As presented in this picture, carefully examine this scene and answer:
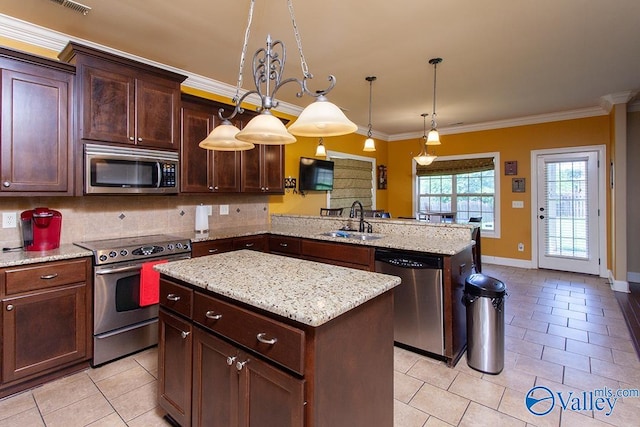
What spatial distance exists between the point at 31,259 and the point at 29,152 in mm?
799

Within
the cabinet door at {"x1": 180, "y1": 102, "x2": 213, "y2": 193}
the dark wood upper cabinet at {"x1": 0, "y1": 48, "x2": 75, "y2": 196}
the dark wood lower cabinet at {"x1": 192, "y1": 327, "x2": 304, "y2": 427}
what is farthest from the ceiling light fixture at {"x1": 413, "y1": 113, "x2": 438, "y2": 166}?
the dark wood upper cabinet at {"x1": 0, "y1": 48, "x2": 75, "y2": 196}

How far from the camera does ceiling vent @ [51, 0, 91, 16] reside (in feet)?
7.55

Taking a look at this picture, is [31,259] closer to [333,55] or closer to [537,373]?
[333,55]

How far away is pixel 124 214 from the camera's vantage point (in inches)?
125

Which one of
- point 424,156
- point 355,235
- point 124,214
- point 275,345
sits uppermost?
point 424,156

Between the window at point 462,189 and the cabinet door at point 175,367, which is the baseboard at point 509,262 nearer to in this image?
the window at point 462,189

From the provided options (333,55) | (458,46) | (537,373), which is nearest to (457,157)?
(458,46)

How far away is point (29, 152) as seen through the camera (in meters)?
2.34

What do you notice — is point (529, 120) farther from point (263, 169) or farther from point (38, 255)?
point (38, 255)

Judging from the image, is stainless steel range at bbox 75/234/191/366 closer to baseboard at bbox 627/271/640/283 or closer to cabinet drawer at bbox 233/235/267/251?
cabinet drawer at bbox 233/235/267/251

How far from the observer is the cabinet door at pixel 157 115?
9.36 ft

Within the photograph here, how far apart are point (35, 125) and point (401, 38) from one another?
9.86ft

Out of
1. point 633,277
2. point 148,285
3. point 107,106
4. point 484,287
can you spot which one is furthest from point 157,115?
point 633,277

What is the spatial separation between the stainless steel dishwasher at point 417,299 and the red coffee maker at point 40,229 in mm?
2639
